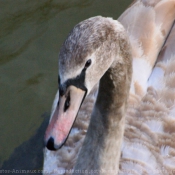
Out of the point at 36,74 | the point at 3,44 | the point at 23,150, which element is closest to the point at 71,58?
the point at 23,150

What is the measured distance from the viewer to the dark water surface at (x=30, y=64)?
175 inches

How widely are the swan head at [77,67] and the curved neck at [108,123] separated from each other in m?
0.21

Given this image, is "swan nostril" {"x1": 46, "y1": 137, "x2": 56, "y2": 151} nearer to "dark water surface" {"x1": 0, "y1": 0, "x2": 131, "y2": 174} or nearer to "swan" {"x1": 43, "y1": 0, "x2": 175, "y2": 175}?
"swan" {"x1": 43, "y1": 0, "x2": 175, "y2": 175}

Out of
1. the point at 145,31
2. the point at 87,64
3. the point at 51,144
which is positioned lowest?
the point at 145,31

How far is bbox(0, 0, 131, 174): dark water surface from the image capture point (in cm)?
444

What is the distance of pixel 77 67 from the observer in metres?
2.27

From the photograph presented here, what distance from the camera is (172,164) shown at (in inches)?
127

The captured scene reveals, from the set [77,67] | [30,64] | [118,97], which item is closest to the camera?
[77,67]

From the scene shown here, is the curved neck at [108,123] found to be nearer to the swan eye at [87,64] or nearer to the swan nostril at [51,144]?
the swan eye at [87,64]

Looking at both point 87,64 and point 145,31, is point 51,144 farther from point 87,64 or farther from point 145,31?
point 145,31

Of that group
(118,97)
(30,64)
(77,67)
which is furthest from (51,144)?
(30,64)

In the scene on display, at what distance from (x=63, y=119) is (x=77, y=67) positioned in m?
0.27

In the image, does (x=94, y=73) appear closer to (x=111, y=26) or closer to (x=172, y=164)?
(x=111, y=26)

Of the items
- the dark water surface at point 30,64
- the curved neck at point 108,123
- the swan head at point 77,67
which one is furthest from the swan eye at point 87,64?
the dark water surface at point 30,64
